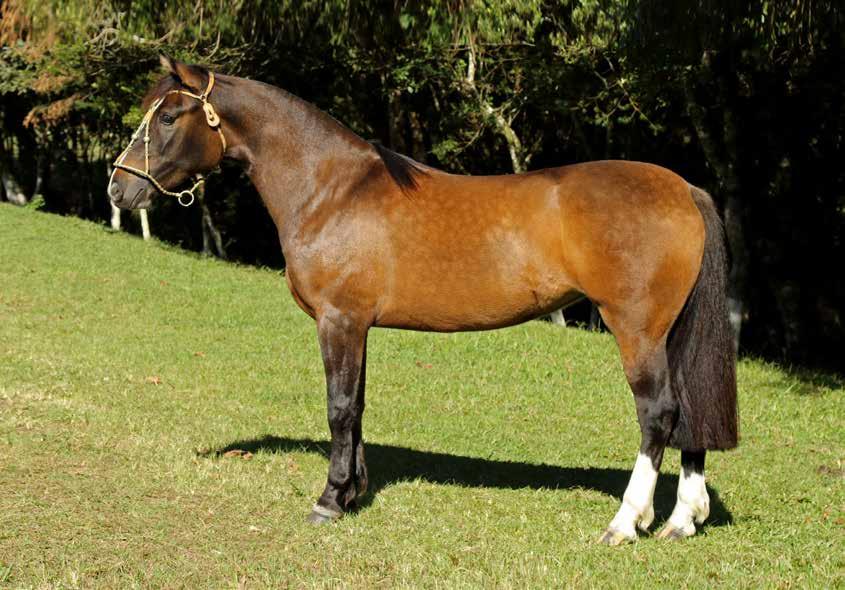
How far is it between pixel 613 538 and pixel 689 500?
1.80 feet

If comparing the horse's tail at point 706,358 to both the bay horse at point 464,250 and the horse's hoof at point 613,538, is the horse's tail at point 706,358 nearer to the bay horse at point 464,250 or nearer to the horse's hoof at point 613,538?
the bay horse at point 464,250

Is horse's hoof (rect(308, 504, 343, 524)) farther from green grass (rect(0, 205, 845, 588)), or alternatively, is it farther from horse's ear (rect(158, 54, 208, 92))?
horse's ear (rect(158, 54, 208, 92))

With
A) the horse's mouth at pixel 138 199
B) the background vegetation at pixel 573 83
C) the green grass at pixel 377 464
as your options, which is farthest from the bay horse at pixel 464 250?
the background vegetation at pixel 573 83

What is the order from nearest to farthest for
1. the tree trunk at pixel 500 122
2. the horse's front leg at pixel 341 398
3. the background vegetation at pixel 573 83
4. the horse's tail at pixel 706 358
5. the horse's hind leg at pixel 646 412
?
the horse's hind leg at pixel 646 412 < the horse's tail at pixel 706 358 < the horse's front leg at pixel 341 398 < the background vegetation at pixel 573 83 < the tree trunk at pixel 500 122

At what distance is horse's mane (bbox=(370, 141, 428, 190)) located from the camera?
6055 mm

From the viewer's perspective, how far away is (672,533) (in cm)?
576

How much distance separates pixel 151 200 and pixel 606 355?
298 inches

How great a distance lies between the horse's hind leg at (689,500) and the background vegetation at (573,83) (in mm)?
5090

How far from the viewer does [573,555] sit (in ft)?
17.7

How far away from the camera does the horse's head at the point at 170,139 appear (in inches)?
236

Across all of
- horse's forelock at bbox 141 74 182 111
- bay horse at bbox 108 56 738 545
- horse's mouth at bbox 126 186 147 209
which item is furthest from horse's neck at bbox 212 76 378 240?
horse's mouth at bbox 126 186 147 209

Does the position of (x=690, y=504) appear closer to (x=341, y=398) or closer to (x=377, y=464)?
(x=341, y=398)

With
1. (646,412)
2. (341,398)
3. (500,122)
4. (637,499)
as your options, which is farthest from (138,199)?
(500,122)

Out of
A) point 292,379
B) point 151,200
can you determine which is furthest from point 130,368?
point 151,200
